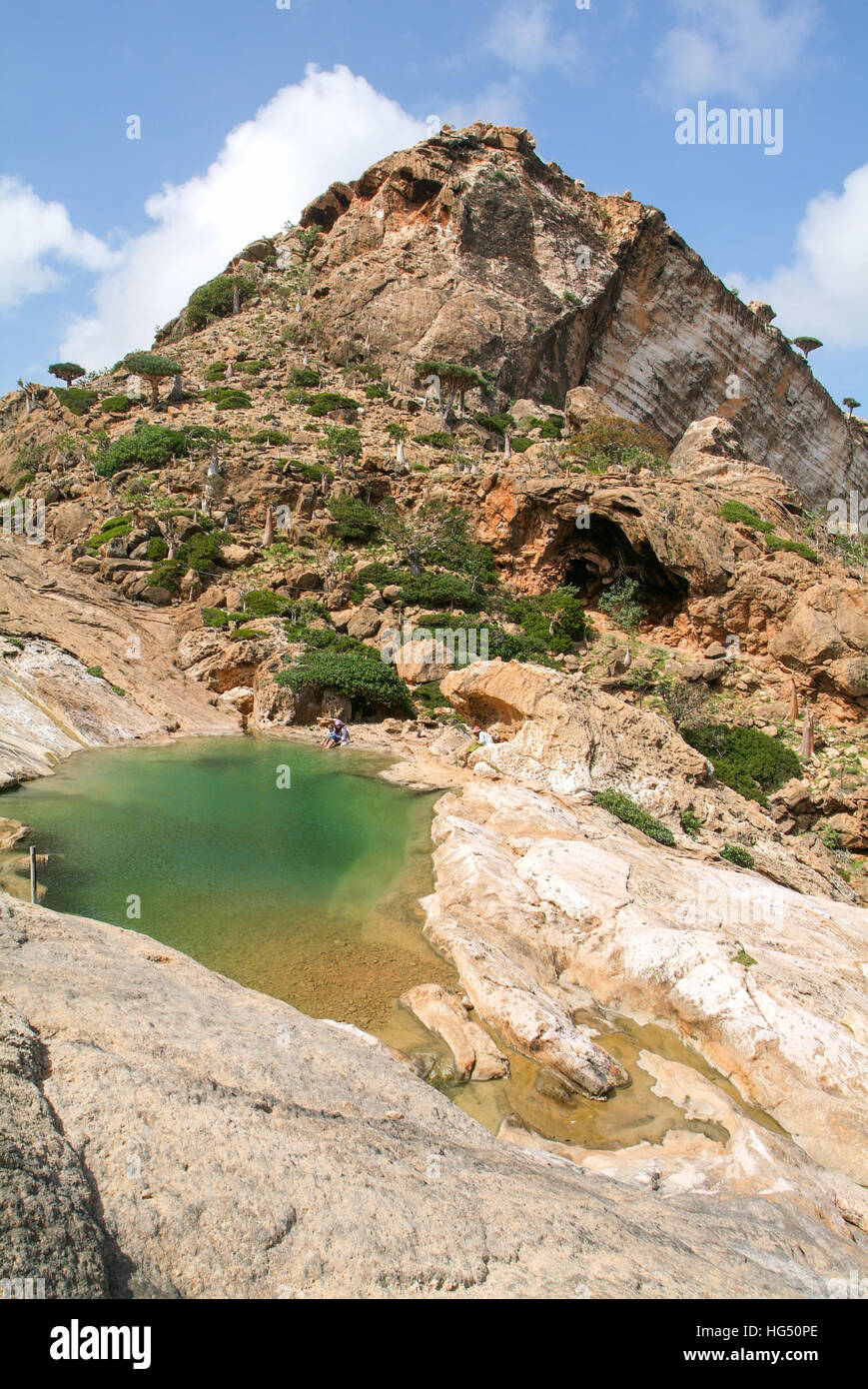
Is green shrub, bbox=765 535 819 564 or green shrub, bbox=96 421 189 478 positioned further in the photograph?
green shrub, bbox=96 421 189 478

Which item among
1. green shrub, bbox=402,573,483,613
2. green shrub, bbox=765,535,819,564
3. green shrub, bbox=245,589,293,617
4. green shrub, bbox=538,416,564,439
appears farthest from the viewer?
green shrub, bbox=538,416,564,439

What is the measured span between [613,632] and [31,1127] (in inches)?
1208

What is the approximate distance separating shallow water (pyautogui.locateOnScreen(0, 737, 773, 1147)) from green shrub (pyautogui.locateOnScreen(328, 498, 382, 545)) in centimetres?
1783

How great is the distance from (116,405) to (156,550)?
19.2 metres

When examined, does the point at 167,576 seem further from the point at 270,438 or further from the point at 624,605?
the point at 624,605

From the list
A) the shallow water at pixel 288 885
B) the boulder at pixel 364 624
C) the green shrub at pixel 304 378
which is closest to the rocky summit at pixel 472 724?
the boulder at pixel 364 624

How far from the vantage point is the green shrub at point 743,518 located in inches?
1208

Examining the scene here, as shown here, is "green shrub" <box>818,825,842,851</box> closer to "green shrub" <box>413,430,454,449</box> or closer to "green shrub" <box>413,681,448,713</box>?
"green shrub" <box>413,681,448,713</box>

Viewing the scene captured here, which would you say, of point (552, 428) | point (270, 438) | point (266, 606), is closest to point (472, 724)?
point (266, 606)

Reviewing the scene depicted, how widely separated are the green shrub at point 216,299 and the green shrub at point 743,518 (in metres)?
Answer: 48.1

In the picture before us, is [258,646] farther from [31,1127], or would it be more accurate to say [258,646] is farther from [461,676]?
[31,1127]

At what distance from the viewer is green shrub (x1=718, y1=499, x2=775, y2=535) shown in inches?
1208

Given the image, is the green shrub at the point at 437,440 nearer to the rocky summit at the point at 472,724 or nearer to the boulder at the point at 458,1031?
the rocky summit at the point at 472,724

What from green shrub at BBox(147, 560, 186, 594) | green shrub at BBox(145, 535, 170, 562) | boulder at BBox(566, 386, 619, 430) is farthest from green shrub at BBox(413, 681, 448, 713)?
boulder at BBox(566, 386, 619, 430)
